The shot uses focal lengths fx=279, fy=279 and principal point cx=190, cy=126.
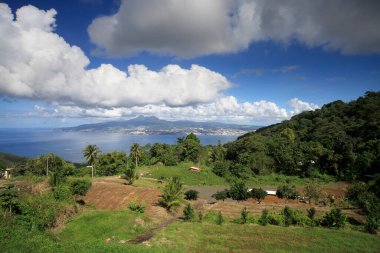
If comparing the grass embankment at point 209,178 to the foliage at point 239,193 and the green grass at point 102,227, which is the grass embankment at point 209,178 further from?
the green grass at point 102,227

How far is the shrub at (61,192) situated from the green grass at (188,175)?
2199 cm

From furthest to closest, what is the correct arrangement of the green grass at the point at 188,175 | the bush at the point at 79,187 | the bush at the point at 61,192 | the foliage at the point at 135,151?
the foliage at the point at 135,151 < the green grass at the point at 188,175 < the bush at the point at 79,187 < the bush at the point at 61,192

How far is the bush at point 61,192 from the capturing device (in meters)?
30.3

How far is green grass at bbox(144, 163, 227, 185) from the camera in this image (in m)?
50.4

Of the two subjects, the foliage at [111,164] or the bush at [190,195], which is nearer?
the bush at [190,195]

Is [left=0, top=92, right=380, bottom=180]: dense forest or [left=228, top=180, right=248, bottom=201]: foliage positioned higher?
[left=0, top=92, right=380, bottom=180]: dense forest

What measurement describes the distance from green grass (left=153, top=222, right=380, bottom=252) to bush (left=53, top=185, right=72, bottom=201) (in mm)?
14394

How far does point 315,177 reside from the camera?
171ft

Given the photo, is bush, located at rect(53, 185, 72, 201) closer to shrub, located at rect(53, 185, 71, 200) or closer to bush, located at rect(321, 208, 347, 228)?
shrub, located at rect(53, 185, 71, 200)

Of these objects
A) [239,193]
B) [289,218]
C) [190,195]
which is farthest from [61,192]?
[289,218]

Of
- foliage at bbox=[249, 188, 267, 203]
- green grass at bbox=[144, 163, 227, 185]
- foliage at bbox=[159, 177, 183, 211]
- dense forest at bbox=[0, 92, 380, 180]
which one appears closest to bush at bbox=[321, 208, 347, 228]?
foliage at bbox=[249, 188, 267, 203]

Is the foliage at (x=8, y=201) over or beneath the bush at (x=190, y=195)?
over

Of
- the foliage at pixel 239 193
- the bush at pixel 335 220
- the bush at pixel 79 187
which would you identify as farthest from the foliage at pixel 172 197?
the bush at pixel 335 220

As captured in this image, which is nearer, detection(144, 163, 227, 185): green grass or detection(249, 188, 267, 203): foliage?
detection(249, 188, 267, 203): foliage
